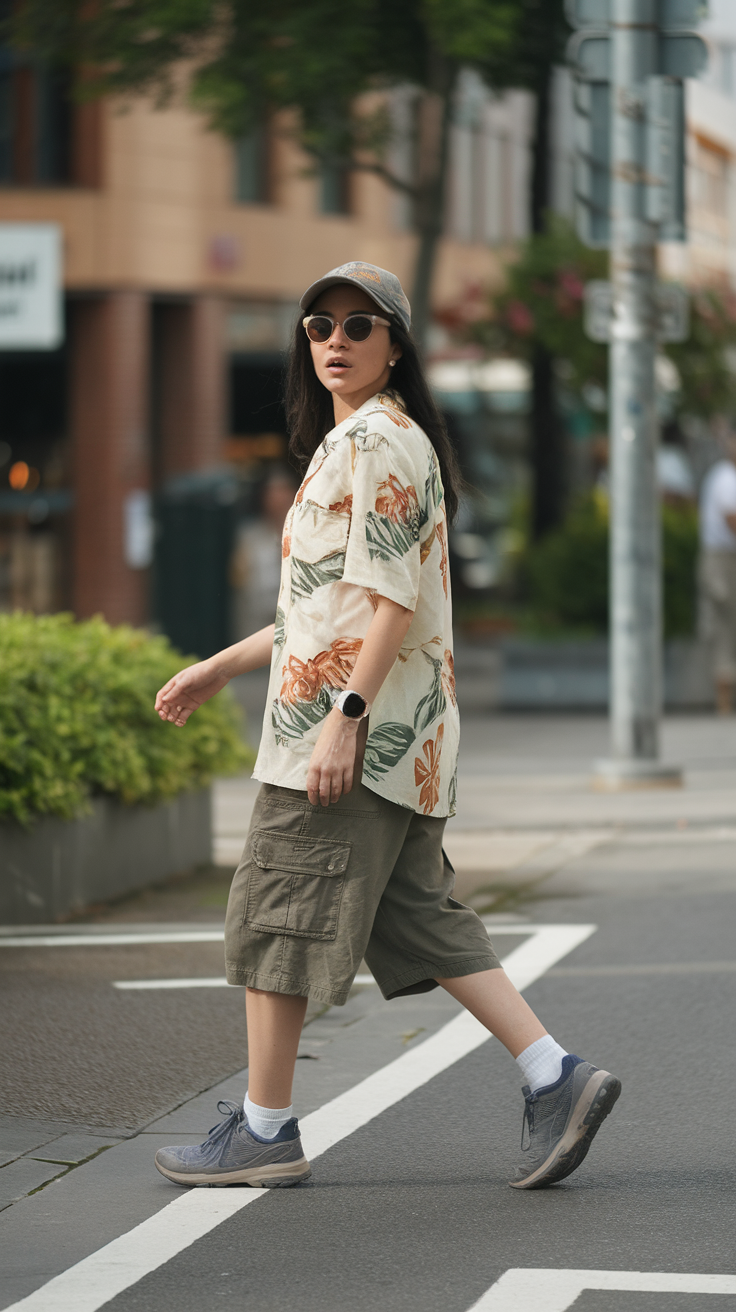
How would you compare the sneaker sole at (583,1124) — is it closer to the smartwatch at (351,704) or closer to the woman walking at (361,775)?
the woman walking at (361,775)

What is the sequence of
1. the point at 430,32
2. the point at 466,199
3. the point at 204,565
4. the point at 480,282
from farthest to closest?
the point at 466,199 → the point at 480,282 → the point at 204,565 → the point at 430,32

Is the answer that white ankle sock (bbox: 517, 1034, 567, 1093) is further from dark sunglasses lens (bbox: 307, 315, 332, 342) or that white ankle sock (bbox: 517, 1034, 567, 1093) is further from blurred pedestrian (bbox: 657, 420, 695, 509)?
blurred pedestrian (bbox: 657, 420, 695, 509)

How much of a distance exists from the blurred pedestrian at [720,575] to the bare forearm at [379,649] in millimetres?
11402

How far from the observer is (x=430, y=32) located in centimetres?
1445

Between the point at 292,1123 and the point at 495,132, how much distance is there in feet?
110

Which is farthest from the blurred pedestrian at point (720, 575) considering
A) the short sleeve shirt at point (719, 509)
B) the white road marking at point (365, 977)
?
the white road marking at point (365, 977)

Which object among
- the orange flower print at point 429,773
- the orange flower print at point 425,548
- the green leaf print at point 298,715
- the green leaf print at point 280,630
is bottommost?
the orange flower print at point 429,773

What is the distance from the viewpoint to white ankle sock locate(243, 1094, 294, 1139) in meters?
4.45

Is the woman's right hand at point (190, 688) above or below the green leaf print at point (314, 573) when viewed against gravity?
below

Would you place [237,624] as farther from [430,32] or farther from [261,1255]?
[261,1255]

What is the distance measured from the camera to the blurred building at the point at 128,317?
2572 centimetres

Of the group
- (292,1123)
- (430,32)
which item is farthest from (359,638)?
(430,32)

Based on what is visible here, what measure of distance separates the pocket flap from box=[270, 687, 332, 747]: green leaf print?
0.64 feet

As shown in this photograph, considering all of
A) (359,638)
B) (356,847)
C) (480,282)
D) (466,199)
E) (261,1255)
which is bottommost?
(261,1255)
